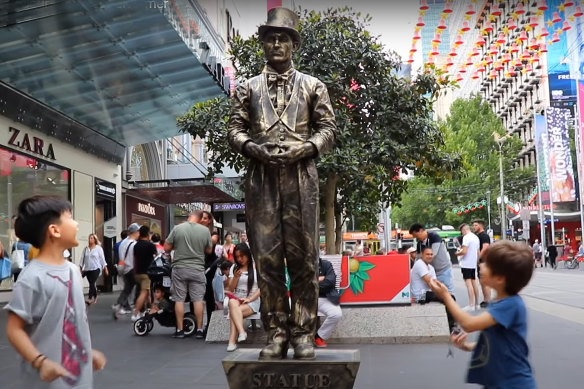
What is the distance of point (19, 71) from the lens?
55.1 ft

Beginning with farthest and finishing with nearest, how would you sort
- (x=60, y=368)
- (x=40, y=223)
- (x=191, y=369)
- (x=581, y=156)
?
(x=581, y=156) → (x=191, y=369) → (x=40, y=223) → (x=60, y=368)

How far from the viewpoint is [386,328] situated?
392 inches

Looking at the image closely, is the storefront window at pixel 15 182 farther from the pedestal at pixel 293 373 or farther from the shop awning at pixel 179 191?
the pedestal at pixel 293 373

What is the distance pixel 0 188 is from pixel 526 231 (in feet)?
123

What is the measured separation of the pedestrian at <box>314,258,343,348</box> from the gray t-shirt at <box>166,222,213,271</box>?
2.07 metres

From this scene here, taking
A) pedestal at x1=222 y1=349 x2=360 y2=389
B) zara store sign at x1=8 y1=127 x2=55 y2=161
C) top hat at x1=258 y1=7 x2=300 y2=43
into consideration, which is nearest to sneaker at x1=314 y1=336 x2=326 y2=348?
pedestal at x1=222 y1=349 x2=360 y2=389

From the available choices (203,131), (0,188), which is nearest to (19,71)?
(0,188)

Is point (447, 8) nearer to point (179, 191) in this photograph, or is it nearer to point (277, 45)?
point (179, 191)

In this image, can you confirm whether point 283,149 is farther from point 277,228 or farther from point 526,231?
point 526,231

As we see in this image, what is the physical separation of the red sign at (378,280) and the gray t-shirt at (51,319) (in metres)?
7.80

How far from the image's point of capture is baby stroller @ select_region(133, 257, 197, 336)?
10939mm

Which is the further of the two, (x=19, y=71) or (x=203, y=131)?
(x=19, y=71)

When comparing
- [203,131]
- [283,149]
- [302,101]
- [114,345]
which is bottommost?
[114,345]

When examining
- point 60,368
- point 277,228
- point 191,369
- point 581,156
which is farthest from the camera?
point 581,156
